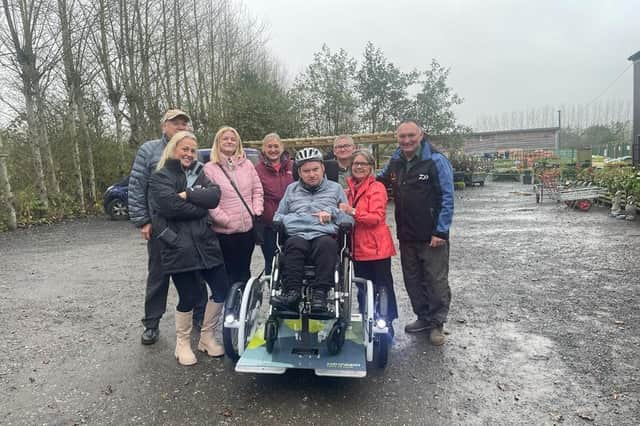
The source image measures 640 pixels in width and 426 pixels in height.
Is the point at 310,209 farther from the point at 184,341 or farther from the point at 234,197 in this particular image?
the point at 184,341

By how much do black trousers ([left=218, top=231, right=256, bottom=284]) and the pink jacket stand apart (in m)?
0.10

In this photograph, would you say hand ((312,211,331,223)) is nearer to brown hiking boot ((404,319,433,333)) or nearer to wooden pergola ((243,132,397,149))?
brown hiking boot ((404,319,433,333))

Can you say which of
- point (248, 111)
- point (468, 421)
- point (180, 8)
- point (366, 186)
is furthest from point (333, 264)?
point (180, 8)

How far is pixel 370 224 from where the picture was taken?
3.89m

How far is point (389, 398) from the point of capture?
125 inches

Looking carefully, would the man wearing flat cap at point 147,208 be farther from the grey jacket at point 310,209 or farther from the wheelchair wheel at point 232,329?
the grey jacket at point 310,209

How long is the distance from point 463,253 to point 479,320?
11.4 feet

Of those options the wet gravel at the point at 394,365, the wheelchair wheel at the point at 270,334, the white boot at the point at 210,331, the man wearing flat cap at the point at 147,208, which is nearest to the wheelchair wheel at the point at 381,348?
the wet gravel at the point at 394,365

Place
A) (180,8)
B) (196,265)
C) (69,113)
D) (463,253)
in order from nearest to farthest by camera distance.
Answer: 1. (196,265)
2. (463,253)
3. (69,113)
4. (180,8)

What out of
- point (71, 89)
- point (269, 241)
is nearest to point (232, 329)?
point (269, 241)

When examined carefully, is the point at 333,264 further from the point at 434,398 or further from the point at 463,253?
the point at 463,253

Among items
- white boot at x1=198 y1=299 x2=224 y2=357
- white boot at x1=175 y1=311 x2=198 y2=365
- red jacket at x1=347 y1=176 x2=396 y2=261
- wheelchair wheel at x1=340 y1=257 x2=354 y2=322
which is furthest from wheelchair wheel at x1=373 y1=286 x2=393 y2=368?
white boot at x1=175 y1=311 x2=198 y2=365

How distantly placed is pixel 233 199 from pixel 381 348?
5.69 ft

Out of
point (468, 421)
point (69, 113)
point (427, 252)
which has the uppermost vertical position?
point (69, 113)
